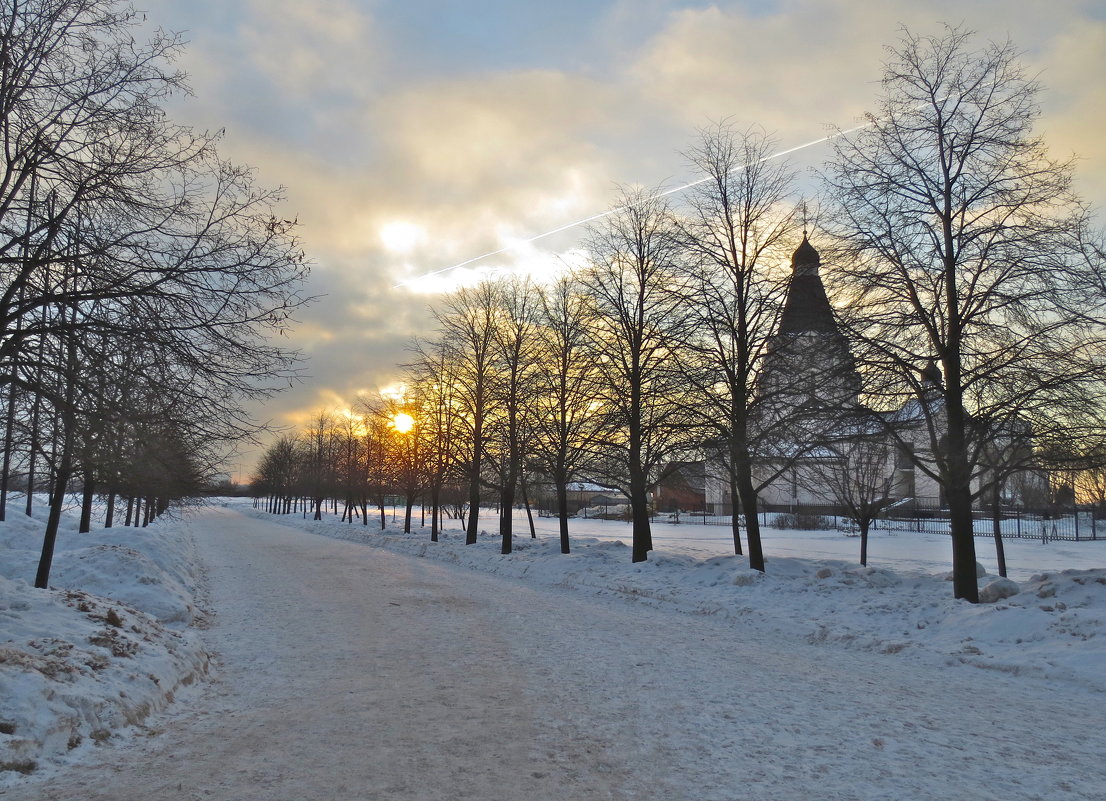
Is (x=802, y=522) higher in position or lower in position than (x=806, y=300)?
lower

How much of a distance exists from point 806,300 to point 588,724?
39.0 ft

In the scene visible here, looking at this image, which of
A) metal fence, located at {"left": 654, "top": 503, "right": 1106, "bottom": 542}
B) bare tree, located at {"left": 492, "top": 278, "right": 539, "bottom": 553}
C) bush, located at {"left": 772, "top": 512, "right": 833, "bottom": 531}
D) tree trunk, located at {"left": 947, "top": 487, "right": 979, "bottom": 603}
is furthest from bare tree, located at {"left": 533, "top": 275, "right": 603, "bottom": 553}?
bush, located at {"left": 772, "top": 512, "right": 833, "bottom": 531}

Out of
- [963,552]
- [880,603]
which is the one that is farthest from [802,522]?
[880,603]

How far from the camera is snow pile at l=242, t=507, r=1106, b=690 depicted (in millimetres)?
9273

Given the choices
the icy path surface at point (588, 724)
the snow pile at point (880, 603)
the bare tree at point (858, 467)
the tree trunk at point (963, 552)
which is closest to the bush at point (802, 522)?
the bare tree at point (858, 467)

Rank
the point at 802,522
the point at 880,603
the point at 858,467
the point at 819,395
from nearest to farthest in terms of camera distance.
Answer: the point at 880,603, the point at 819,395, the point at 858,467, the point at 802,522

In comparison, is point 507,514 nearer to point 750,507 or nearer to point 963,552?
point 750,507

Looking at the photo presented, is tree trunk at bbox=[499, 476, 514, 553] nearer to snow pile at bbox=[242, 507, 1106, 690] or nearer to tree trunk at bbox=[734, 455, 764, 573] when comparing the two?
snow pile at bbox=[242, 507, 1106, 690]

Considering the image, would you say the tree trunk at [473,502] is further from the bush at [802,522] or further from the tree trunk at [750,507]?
the bush at [802,522]

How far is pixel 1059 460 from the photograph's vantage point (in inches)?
490

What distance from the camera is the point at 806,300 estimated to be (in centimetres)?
1569

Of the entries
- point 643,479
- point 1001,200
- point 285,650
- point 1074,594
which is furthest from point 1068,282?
point 285,650

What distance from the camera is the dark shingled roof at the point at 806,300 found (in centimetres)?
1455

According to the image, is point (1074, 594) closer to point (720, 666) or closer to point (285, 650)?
point (720, 666)
